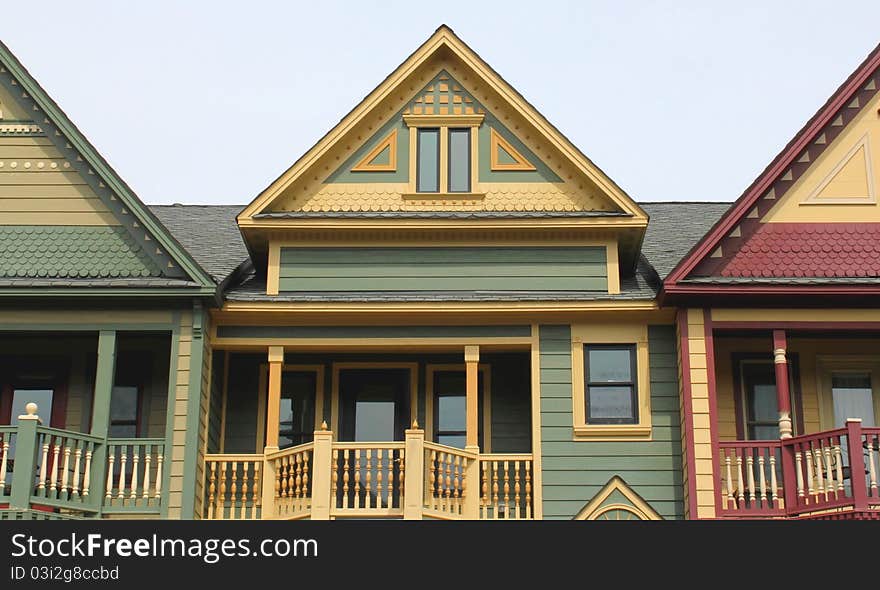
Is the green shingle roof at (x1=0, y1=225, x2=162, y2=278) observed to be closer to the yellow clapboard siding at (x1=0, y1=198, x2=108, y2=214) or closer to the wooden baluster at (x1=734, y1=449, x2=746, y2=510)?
the yellow clapboard siding at (x1=0, y1=198, x2=108, y2=214)

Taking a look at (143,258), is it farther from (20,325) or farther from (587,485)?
(587,485)

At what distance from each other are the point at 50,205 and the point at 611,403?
30.5 feet

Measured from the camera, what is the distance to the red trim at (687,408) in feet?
67.2

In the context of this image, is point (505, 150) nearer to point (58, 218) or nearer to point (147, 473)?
point (58, 218)

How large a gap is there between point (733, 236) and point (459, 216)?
4.25 meters

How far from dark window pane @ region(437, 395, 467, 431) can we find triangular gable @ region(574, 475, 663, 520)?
2750 mm

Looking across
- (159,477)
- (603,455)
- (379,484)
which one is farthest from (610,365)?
(159,477)

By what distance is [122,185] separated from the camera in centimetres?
2189

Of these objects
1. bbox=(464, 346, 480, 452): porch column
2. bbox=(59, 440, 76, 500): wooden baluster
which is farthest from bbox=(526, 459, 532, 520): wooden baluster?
bbox=(59, 440, 76, 500): wooden baluster

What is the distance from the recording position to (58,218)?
22.2 metres

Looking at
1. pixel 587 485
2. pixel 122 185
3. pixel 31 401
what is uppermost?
pixel 122 185

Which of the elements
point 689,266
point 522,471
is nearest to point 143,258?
point 522,471

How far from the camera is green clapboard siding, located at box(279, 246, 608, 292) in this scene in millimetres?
22453

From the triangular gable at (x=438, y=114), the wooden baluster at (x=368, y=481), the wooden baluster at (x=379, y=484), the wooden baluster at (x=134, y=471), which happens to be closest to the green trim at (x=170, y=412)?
the wooden baluster at (x=134, y=471)
